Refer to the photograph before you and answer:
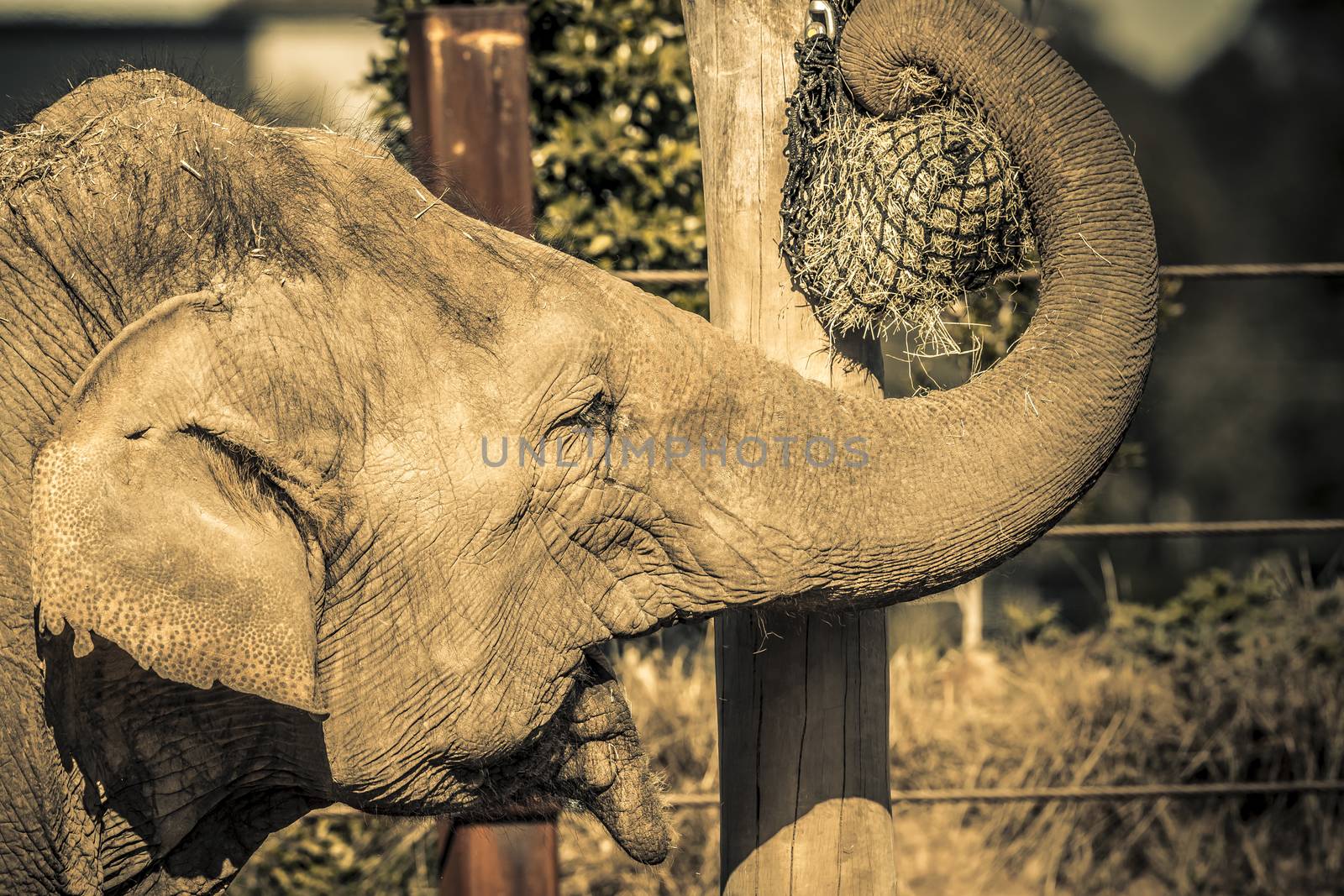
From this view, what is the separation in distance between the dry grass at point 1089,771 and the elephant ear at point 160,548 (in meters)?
2.59

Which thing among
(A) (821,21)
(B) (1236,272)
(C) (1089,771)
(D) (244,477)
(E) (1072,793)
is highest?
(A) (821,21)

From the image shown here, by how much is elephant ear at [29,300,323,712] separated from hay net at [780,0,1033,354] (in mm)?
934

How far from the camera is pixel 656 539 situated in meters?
1.92

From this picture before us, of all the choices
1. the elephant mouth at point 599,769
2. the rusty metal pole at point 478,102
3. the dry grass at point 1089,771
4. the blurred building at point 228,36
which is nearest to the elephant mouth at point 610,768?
the elephant mouth at point 599,769

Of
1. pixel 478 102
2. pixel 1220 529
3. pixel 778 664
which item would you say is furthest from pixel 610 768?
pixel 1220 529

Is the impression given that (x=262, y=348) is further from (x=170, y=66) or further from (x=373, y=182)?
(x=170, y=66)

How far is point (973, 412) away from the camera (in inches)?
75.2

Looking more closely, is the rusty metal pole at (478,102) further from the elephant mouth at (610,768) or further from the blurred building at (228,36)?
the blurred building at (228,36)

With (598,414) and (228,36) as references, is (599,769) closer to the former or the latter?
(598,414)

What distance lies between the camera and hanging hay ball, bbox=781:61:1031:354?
198cm

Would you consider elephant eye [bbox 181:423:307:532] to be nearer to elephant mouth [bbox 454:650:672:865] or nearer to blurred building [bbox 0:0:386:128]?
elephant mouth [bbox 454:650:672:865]

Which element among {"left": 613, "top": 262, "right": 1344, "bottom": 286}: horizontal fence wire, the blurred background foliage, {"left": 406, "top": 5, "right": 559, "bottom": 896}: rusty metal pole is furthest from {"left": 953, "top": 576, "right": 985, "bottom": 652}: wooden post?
{"left": 406, "top": 5, "right": 559, "bottom": 896}: rusty metal pole

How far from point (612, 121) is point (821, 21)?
2317mm

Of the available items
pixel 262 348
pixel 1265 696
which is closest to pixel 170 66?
pixel 262 348
